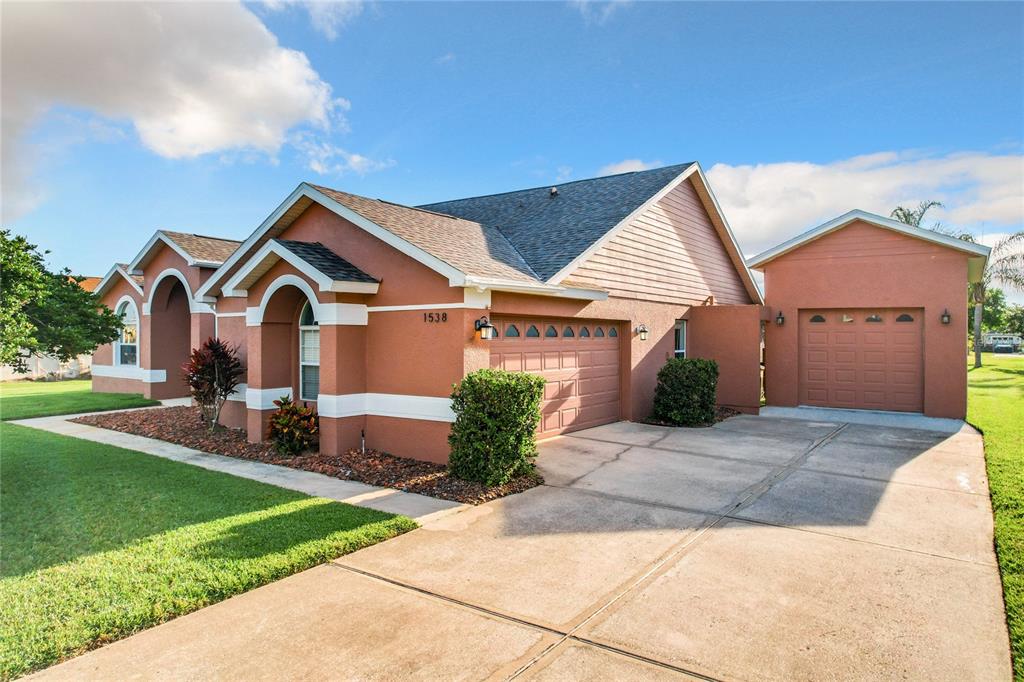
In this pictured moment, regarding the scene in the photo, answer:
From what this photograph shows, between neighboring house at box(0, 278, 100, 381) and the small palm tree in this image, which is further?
the small palm tree

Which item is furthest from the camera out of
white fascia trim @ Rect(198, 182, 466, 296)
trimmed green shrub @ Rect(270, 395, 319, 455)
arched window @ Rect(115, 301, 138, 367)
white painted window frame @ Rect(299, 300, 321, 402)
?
arched window @ Rect(115, 301, 138, 367)

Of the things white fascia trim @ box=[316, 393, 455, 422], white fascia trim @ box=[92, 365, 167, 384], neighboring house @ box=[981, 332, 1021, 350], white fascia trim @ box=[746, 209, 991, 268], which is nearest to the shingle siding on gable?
white fascia trim @ box=[746, 209, 991, 268]

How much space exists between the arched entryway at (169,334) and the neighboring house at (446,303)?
0.13 feet

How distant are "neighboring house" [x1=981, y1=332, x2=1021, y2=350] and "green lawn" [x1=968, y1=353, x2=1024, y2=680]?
49.4m

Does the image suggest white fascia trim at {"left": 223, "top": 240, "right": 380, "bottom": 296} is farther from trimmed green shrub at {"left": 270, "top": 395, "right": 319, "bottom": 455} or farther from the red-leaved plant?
trimmed green shrub at {"left": 270, "top": 395, "right": 319, "bottom": 455}

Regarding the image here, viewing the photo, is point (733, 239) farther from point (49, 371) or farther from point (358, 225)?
point (49, 371)

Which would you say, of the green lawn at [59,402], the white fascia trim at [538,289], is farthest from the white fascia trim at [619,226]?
the green lawn at [59,402]

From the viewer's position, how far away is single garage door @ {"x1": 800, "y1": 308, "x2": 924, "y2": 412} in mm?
14094

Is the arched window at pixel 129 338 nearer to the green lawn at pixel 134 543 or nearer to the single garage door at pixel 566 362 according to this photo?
the green lawn at pixel 134 543

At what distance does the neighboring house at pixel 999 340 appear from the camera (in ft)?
185

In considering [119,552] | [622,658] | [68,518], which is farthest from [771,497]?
[68,518]

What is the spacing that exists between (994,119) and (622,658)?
56.5ft

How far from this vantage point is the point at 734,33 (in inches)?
494

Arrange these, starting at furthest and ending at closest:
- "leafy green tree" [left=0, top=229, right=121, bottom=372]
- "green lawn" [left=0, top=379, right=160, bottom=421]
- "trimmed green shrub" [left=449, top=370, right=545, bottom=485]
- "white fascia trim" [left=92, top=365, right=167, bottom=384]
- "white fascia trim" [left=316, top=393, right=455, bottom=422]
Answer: "white fascia trim" [left=92, top=365, right=167, bottom=384] → "green lawn" [left=0, top=379, right=160, bottom=421] → "white fascia trim" [left=316, top=393, right=455, bottom=422] → "trimmed green shrub" [left=449, top=370, right=545, bottom=485] → "leafy green tree" [left=0, top=229, right=121, bottom=372]
